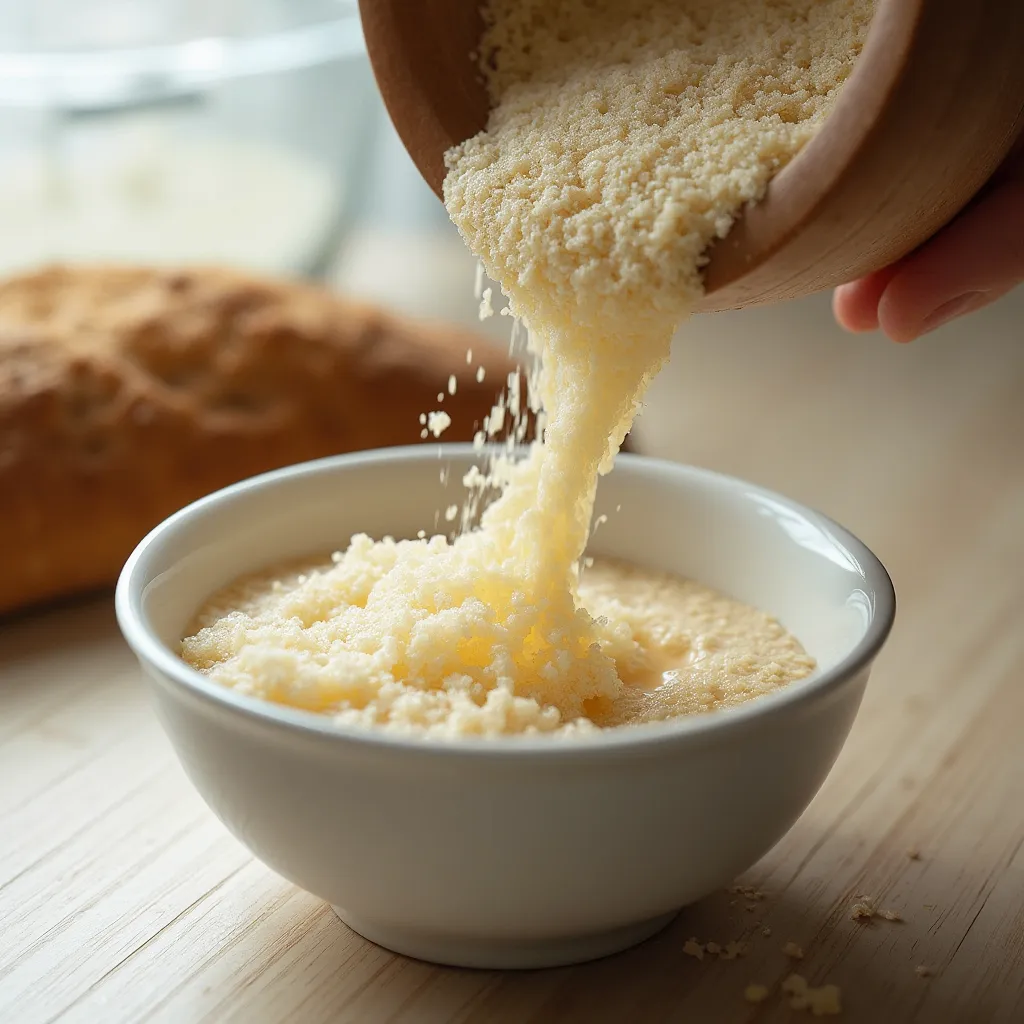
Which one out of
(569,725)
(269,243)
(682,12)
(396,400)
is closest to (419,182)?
(269,243)

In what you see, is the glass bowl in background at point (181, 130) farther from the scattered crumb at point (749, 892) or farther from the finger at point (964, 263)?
the scattered crumb at point (749, 892)

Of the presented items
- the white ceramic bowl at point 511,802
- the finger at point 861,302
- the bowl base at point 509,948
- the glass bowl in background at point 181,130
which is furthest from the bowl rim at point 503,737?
the glass bowl in background at point 181,130

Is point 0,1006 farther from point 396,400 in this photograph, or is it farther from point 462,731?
point 396,400

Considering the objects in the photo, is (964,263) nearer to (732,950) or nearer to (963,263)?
(963,263)

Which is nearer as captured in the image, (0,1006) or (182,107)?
(0,1006)

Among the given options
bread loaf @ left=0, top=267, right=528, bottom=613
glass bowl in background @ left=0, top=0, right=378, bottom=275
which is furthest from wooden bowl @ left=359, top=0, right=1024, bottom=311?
→ glass bowl in background @ left=0, top=0, right=378, bottom=275

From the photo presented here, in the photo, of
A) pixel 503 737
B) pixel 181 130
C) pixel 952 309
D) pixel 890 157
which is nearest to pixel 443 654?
pixel 503 737
